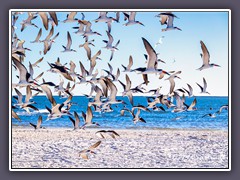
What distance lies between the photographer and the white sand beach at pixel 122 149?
6.08 meters

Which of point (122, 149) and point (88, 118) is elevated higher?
point (88, 118)

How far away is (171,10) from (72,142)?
179cm

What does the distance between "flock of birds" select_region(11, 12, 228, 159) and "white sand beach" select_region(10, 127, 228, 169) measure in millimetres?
136

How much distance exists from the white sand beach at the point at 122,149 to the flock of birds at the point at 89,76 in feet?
0.45

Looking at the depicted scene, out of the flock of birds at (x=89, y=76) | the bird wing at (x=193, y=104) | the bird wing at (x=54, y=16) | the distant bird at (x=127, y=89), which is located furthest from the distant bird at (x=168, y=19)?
the bird wing at (x=54, y=16)

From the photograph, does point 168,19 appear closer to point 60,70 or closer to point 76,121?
point 60,70

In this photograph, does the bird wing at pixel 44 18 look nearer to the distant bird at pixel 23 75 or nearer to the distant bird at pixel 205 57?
the distant bird at pixel 23 75

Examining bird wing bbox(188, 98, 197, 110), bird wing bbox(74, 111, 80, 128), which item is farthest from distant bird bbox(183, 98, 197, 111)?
bird wing bbox(74, 111, 80, 128)

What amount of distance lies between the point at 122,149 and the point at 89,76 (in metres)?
0.96

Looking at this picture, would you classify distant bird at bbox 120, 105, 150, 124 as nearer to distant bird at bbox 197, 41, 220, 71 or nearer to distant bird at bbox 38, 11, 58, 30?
distant bird at bbox 197, 41, 220, 71

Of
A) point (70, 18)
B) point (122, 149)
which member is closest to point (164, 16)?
point (70, 18)

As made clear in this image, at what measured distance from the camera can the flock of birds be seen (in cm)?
604

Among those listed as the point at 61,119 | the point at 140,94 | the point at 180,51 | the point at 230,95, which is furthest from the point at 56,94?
the point at 230,95

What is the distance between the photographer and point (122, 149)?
662 centimetres
